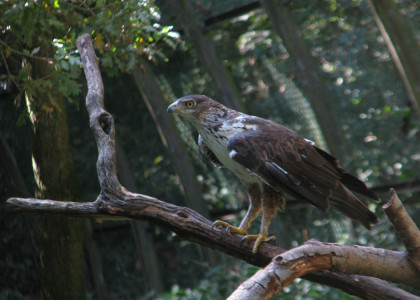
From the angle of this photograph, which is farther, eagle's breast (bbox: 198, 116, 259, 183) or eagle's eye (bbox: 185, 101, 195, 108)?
eagle's eye (bbox: 185, 101, 195, 108)

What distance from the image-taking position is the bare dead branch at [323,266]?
73.5 inches

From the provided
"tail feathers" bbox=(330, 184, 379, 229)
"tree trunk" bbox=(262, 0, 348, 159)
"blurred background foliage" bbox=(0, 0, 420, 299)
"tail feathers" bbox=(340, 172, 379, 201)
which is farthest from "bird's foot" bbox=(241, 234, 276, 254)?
"tree trunk" bbox=(262, 0, 348, 159)

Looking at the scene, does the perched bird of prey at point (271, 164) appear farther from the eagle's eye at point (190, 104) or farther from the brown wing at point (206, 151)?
the brown wing at point (206, 151)

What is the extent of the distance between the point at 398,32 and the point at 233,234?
6.19ft

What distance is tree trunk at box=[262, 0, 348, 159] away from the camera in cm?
458

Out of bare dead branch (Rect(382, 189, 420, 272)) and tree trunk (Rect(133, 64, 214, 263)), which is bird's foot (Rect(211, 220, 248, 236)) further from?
tree trunk (Rect(133, 64, 214, 263))

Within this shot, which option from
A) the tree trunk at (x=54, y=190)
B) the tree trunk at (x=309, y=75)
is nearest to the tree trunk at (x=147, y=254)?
the tree trunk at (x=54, y=190)

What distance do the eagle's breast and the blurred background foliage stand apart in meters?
0.96

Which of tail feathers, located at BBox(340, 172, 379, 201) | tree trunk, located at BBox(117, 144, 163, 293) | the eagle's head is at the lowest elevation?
tree trunk, located at BBox(117, 144, 163, 293)

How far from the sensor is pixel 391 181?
174 inches

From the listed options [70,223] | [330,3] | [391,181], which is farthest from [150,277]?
[330,3]

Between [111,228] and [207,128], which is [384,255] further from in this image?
[111,228]

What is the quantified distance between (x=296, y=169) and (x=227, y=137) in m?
0.42

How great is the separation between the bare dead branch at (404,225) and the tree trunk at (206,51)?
2.70 meters
